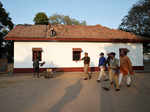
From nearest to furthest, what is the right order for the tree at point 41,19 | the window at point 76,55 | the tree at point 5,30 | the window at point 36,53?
the window at point 36,53, the window at point 76,55, the tree at point 5,30, the tree at point 41,19

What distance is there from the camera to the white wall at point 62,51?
11.3 metres

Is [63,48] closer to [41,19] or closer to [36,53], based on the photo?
[36,53]

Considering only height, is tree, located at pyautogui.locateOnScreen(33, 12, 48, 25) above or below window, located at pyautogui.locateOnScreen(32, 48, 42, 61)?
above

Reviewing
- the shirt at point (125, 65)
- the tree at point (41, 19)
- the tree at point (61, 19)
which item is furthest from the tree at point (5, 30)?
the shirt at point (125, 65)

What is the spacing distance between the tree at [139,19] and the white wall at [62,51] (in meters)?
9.34

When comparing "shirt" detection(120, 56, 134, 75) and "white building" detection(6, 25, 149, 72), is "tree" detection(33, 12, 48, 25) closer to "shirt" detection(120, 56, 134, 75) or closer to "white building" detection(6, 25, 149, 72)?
"white building" detection(6, 25, 149, 72)

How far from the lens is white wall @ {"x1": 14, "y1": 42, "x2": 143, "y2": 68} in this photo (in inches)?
446

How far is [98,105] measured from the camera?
3.68m

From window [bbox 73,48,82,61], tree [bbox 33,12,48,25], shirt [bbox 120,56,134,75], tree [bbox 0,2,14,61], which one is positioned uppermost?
tree [bbox 33,12,48,25]

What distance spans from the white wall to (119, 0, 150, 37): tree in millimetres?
9343

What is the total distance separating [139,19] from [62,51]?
17.1m

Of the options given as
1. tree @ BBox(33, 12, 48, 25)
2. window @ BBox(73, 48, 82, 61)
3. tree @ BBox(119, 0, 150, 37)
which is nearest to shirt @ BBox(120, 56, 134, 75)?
window @ BBox(73, 48, 82, 61)

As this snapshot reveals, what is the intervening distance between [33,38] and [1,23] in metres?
21.7

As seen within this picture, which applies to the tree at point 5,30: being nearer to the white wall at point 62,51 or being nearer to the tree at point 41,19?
the tree at point 41,19
